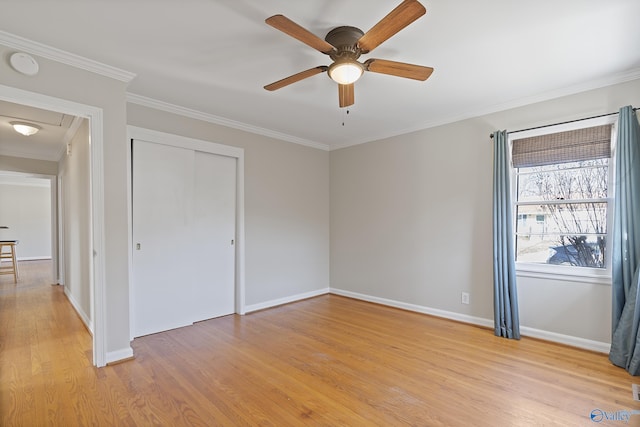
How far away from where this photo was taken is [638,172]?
2.55 metres

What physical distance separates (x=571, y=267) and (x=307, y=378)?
277 centimetres

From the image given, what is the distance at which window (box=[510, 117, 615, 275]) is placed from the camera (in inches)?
112

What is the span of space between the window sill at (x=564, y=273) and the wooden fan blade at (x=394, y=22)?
112 inches

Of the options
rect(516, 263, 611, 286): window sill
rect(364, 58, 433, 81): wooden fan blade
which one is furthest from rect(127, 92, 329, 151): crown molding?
rect(516, 263, 611, 286): window sill

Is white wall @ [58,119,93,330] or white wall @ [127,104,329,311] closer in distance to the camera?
white wall @ [58,119,93,330]

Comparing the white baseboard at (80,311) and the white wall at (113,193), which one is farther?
the white baseboard at (80,311)

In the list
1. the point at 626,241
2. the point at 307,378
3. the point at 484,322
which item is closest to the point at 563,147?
the point at 626,241

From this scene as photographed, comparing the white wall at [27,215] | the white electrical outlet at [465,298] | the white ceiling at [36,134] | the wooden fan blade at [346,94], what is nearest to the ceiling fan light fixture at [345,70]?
the wooden fan blade at [346,94]

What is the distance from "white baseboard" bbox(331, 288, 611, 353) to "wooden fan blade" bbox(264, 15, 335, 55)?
335cm

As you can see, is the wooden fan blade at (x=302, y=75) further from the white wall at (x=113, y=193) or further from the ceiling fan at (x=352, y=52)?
the white wall at (x=113, y=193)

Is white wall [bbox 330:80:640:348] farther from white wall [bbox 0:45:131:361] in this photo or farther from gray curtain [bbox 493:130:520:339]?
white wall [bbox 0:45:131:361]

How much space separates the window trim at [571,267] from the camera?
277 cm

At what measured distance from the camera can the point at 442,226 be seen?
384cm

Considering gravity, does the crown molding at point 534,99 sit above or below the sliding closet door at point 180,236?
above
